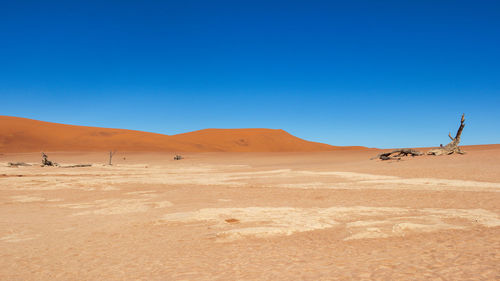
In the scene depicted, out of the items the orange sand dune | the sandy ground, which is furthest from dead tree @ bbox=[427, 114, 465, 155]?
the orange sand dune

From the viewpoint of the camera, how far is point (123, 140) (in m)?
78.0

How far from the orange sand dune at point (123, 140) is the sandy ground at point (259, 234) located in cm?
5813

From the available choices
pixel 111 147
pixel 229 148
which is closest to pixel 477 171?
pixel 111 147

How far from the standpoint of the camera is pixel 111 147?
228 feet

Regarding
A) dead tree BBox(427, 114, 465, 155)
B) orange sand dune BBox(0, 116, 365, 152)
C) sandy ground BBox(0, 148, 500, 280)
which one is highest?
orange sand dune BBox(0, 116, 365, 152)

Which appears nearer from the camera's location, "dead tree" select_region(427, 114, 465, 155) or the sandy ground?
the sandy ground

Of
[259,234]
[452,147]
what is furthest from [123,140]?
[259,234]

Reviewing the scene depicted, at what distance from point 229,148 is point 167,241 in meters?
80.8

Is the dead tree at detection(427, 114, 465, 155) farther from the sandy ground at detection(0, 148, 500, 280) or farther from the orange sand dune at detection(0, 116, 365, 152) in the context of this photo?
the orange sand dune at detection(0, 116, 365, 152)

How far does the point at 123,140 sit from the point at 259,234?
75.1 metres

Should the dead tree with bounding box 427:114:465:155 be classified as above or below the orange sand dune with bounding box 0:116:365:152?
below

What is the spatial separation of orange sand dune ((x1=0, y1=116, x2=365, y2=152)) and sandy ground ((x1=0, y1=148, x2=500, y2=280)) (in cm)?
5813

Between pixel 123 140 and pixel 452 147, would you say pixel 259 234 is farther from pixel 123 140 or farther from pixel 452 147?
pixel 123 140

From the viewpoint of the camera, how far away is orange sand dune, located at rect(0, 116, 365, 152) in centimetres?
6912
